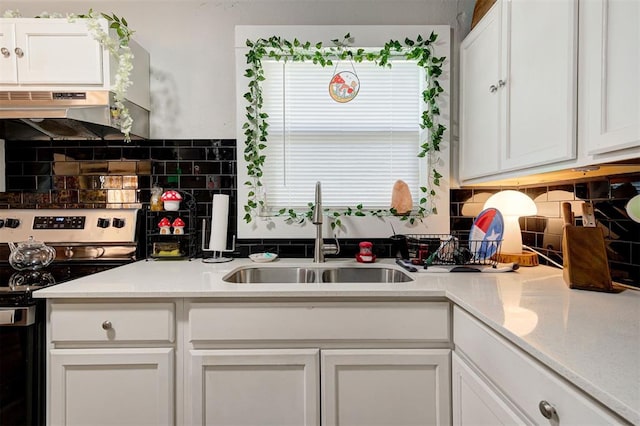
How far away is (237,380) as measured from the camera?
4.29ft

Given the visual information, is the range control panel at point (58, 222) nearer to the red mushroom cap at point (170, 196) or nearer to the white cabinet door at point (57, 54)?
the red mushroom cap at point (170, 196)

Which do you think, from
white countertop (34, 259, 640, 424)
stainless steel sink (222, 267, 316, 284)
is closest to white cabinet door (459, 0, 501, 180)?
white countertop (34, 259, 640, 424)

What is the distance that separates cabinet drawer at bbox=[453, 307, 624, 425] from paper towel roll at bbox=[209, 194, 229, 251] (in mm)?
1228

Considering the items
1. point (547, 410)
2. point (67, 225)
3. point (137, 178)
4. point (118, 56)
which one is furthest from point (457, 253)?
point (67, 225)

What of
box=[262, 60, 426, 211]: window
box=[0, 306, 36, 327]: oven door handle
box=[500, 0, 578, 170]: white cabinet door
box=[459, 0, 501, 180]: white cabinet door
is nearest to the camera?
box=[500, 0, 578, 170]: white cabinet door

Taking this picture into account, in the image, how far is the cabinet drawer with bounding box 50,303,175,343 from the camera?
4.25ft

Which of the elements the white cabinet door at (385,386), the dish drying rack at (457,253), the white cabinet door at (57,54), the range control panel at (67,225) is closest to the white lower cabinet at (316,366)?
the white cabinet door at (385,386)

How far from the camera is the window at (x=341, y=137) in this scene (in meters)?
2.03

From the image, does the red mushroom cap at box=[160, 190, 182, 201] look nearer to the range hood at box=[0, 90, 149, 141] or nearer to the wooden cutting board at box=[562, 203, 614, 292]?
the range hood at box=[0, 90, 149, 141]

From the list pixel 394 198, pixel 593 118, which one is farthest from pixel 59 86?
pixel 593 118

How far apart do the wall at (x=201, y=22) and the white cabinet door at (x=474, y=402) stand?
1357mm

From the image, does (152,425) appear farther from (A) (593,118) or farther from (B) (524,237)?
(B) (524,237)

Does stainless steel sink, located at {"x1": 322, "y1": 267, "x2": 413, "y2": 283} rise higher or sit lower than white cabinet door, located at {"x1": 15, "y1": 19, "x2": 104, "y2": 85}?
lower

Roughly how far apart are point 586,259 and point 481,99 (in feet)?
2.79
